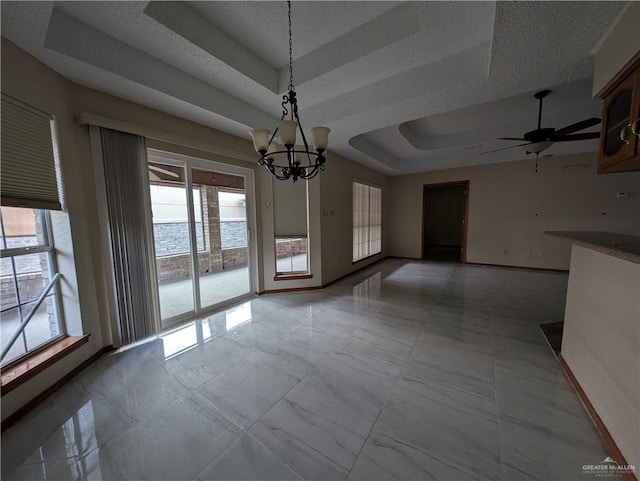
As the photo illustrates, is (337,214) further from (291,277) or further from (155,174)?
(155,174)

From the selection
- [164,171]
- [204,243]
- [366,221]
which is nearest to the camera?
[164,171]

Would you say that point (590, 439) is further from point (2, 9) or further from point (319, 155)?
point (2, 9)

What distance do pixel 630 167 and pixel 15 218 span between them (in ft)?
14.8

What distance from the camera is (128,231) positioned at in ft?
8.01

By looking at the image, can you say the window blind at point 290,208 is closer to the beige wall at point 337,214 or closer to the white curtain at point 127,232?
the beige wall at point 337,214

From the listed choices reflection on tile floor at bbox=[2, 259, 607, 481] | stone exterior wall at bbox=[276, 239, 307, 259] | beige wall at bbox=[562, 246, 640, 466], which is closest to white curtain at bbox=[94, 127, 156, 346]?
reflection on tile floor at bbox=[2, 259, 607, 481]

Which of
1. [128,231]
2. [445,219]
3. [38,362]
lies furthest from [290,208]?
[445,219]

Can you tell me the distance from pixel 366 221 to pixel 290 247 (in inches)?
98.9

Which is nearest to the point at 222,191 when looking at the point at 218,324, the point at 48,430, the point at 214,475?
the point at 218,324

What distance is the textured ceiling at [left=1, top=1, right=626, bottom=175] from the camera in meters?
1.62

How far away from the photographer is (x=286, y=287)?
167 inches

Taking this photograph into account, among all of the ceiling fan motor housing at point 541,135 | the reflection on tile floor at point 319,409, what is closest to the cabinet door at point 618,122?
the ceiling fan motor housing at point 541,135

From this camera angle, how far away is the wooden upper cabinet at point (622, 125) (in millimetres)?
1447

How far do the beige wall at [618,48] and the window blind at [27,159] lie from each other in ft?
13.1
